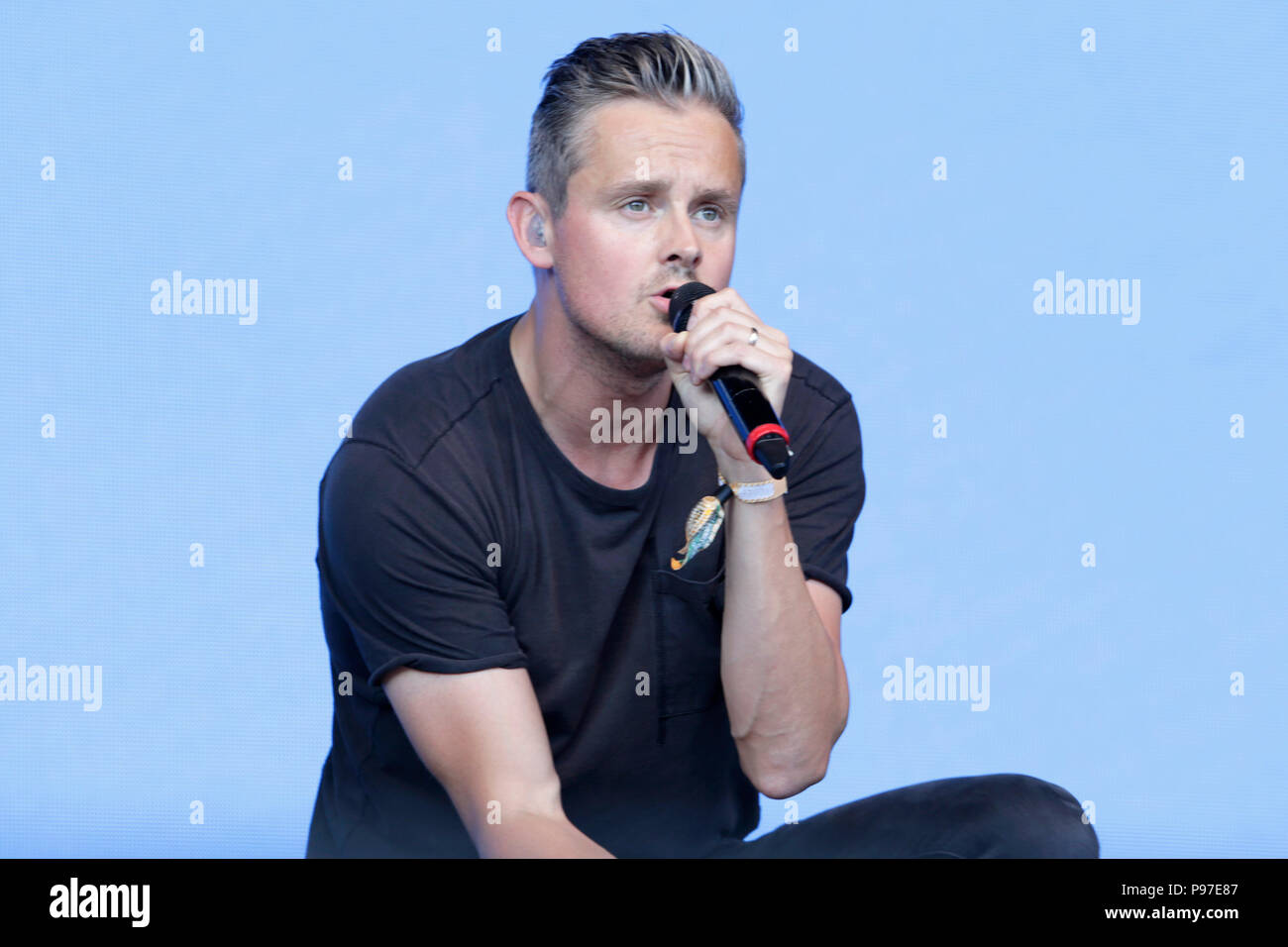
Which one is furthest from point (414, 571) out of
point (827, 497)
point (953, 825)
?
point (953, 825)

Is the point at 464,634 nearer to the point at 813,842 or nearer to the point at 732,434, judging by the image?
the point at 732,434

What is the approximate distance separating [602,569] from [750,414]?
1.28ft

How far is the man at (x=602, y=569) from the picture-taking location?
1.68m

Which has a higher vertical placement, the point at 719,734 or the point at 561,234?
the point at 561,234

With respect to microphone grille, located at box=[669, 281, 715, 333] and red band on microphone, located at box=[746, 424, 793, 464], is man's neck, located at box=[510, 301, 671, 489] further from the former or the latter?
red band on microphone, located at box=[746, 424, 793, 464]

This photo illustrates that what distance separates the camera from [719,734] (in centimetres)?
193

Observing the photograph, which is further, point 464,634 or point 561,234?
point 561,234

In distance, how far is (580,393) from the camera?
1792 millimetres
